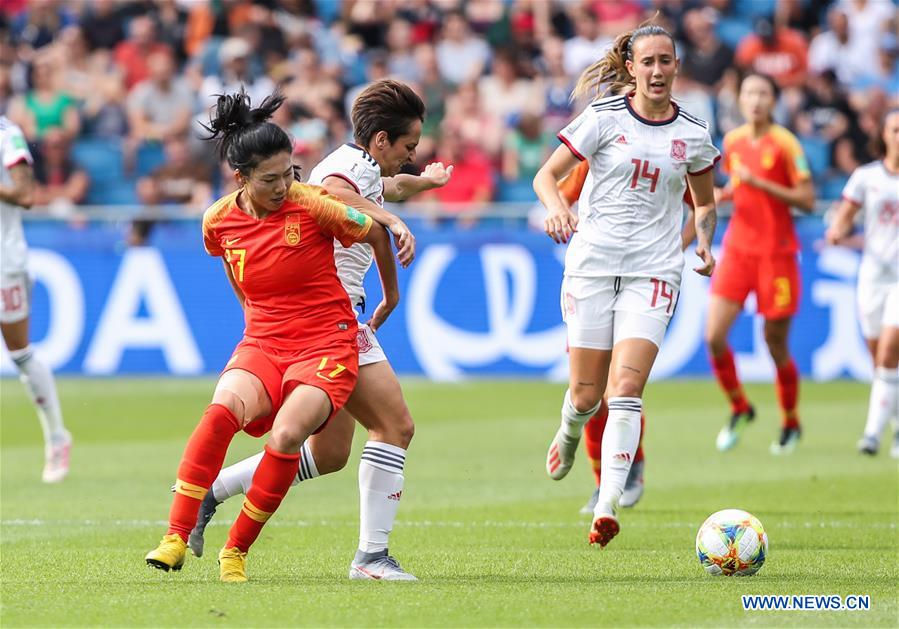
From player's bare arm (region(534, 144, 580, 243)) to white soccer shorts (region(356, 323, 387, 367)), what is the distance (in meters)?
0.93

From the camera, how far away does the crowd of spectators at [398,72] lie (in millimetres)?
18938

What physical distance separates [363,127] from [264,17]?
14.8 metres

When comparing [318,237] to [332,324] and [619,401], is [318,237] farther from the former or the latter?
[619,401]

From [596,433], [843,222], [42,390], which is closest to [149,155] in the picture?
[42,390]

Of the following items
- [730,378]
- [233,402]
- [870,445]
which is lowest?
[870,445]

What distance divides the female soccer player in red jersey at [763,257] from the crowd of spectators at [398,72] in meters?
6.27

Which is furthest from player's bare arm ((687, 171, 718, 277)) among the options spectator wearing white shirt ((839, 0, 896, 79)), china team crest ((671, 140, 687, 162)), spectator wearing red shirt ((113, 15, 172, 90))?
spectator wearing red shirt ((113, 15, 172, 90))

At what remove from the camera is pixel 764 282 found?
40.6ft

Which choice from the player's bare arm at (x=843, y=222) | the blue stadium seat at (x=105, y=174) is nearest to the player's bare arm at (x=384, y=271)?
the player's bare arm at (x=843, y=222)

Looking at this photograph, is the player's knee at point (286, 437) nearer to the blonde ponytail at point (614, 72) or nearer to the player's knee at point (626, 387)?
the player's knee at point (626, 387)

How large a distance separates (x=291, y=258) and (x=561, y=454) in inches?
98.7

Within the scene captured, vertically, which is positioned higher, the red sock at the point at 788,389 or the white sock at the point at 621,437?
the white sock at the point at 621,437

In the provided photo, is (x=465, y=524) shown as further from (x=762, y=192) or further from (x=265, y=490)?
(x=762, y=192)

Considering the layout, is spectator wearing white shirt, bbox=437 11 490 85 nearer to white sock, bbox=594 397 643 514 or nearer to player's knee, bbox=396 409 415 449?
white sock, bbox=594 397 643 514
